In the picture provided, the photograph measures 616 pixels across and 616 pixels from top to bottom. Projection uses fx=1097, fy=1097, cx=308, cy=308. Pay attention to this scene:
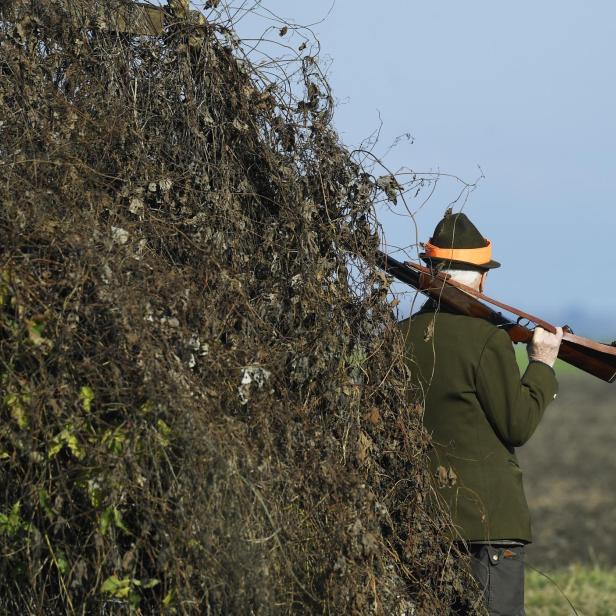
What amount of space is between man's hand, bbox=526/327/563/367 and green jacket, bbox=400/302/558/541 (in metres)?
0.10

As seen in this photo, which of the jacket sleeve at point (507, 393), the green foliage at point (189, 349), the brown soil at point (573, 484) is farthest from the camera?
the brown soil at point (573, 484)

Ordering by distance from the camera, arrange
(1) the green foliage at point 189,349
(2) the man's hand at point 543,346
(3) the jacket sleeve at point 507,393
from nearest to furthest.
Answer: (1) the green foliage at point 189,349 < (3) the jacket sleeve at point 507,393 < (2) the man's hand at point 543,346

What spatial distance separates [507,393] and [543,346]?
1.31 feet

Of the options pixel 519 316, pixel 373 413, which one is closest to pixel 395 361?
pixel 373 413

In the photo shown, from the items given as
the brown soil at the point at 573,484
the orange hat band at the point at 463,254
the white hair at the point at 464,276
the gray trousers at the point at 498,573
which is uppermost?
the brown soil at the point at 573,484

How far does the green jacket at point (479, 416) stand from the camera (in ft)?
16.5

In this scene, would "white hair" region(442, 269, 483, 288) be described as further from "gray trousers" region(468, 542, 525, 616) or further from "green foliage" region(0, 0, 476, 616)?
"gray trousers" region(468, 542, 525, 616)

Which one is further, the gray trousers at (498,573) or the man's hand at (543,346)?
the man's hand at (543,346)

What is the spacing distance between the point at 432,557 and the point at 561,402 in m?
34.1

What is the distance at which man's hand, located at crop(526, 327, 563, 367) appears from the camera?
5.29m

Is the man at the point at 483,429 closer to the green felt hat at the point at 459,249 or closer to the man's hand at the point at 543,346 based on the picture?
the man's hand at the point at 543,346

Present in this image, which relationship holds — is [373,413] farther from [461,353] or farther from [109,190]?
[109,190]

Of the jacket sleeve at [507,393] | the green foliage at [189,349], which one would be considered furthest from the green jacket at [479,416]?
the green foliage at [189,349]

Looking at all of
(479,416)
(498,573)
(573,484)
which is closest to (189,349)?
(479,416)
